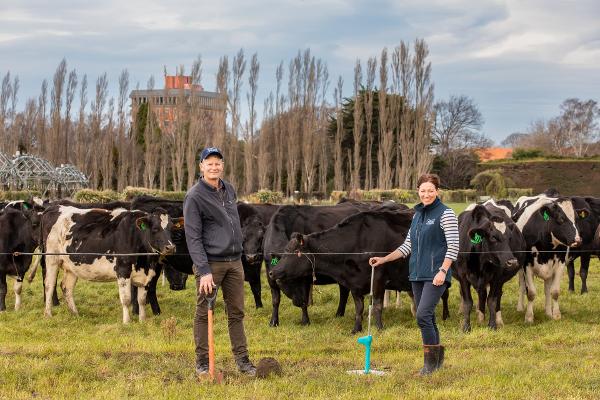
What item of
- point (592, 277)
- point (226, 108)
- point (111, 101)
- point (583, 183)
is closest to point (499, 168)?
point (583, 183)

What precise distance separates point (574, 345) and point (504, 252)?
61.0 inches

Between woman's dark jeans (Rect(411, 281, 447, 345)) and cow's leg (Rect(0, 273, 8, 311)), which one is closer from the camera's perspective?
woman's dark jeans (Rect(411, 281, 447, 345))

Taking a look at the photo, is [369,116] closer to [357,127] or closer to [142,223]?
[357,127]

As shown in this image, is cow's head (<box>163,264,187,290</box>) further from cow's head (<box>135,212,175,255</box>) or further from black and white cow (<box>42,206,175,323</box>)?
cow's head (<box>135,212,175,255</box>)

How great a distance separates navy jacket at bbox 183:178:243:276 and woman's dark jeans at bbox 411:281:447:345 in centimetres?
186

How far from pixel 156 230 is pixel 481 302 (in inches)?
196

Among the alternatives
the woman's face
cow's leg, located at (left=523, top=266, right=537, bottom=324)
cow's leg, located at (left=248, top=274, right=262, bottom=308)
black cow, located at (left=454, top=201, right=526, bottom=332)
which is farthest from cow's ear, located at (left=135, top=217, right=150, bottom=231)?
cow's leg, located at (left=523, top=266, right=537, bottom=324)

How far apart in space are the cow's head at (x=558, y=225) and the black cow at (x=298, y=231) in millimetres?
3387

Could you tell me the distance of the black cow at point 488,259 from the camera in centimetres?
970

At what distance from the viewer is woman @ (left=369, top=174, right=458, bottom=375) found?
662 cm

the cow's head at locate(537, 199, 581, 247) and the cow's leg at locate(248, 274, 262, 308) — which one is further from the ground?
the cow's head at locate(537, 199, 581, 247)

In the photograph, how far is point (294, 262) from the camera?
10.3 meters

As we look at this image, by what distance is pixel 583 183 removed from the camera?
6328cm

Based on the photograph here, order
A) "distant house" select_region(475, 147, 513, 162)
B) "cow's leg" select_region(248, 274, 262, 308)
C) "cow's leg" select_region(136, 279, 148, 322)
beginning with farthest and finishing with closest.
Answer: "distant house" select_region(475, 147, 513, 162)
"cow's leg" select_region(248, 274, 262, 308)
"cow's leg" select_region(136, 279, 148, 322)
